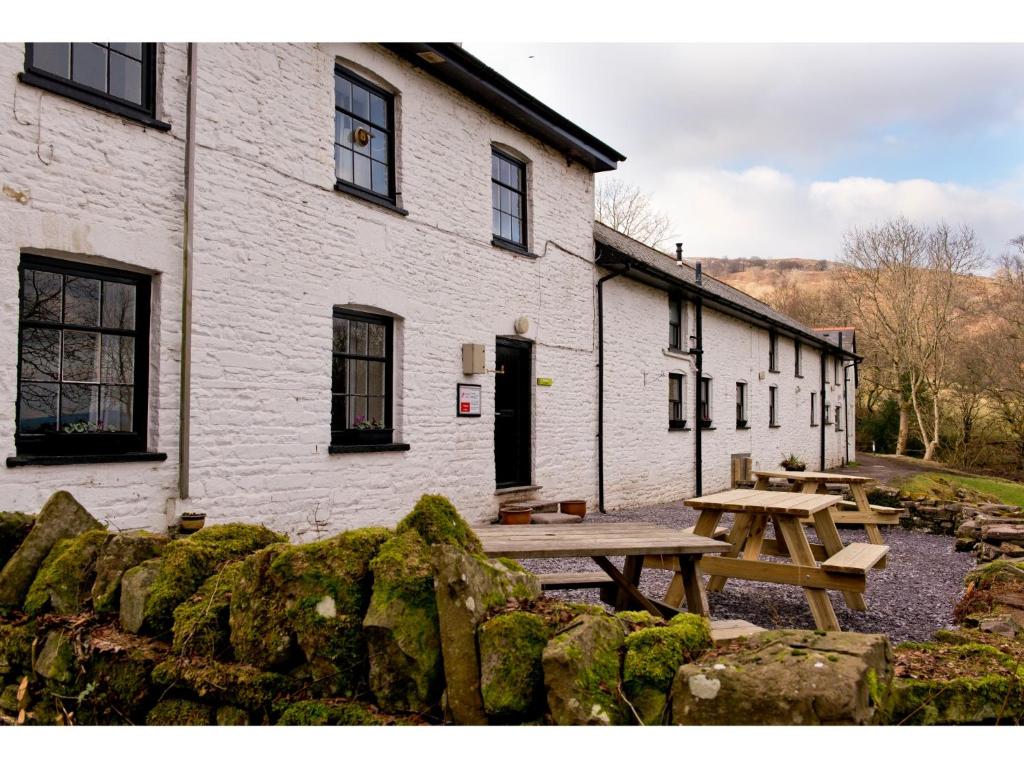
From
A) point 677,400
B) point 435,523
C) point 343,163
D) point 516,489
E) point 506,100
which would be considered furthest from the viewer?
point 677,400

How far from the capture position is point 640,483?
44.4ft

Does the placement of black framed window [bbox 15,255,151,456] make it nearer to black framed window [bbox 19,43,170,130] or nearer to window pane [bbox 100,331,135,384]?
window pane [bbox 100,331,135,384]

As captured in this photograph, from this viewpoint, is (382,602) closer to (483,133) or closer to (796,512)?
(796,512)

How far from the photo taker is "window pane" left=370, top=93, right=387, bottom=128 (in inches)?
344

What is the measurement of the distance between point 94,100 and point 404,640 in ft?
17.8

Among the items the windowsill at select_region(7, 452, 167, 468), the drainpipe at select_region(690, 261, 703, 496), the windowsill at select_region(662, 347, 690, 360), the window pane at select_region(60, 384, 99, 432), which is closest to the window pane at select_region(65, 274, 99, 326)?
the window pane at select_region(60, 384, 99, 432)

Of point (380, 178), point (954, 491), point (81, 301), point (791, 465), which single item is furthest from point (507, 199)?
point (791, 465)

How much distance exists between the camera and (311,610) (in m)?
2.78

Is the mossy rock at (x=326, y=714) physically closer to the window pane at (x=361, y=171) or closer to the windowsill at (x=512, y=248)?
the window pane at (x=361, y=171)

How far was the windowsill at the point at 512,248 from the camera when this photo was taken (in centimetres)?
1031

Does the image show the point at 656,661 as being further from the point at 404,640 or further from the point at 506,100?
the point at 506,100

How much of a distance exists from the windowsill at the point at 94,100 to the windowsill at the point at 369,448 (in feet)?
11.1

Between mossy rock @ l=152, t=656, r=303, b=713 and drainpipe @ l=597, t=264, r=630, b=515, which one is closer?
mossy rock @ l=152, t=656, r=303, b=713

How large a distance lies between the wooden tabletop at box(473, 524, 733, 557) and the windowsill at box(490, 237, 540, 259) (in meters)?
6.23
